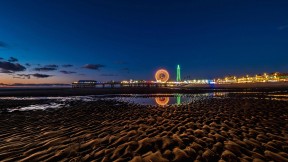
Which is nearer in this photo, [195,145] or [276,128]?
[195,145]

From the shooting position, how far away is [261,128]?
28.6ft

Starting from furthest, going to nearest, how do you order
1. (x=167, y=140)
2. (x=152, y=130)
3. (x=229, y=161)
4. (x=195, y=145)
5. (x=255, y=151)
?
(x=152, y=130) → (x=167, y=140) → (x=195, y=145) → (x=255, y=151) → (x=229, y=161)

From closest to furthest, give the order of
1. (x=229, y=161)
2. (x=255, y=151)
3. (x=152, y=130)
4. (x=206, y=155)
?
1. (x=229, y=161)
2. (x=206, y=155)
3. (x=255, y=151)
4. (x=152, y=130)

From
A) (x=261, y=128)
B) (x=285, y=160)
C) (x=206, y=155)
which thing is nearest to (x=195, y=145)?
(x=206, y=155)

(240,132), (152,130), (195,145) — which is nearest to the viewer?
(195,145)

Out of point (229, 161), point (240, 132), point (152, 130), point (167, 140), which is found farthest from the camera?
point (152, 130)

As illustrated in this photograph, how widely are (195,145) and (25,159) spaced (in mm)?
5140

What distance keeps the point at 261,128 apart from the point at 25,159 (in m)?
9.42

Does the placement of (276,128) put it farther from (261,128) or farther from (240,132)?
(240,132)

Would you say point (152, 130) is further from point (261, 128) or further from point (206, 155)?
point (261, 128)

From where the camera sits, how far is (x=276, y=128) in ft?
28.6

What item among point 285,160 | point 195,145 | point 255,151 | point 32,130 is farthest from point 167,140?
point 32,130

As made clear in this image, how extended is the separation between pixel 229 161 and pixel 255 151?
1.35 m

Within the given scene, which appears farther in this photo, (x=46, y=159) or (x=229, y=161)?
(x=46, y=159)
